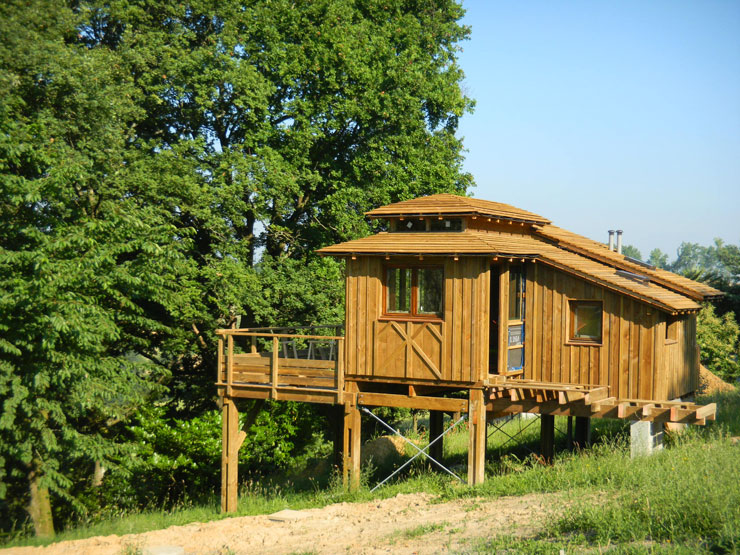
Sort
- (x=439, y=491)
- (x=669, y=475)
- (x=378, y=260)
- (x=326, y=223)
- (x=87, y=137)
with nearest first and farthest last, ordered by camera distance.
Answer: (x=669, y=475) → (x=439, y=491) → (x=378, y=260) → (x=87, y=137) → (x=326, y=223)

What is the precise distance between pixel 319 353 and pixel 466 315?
295 inches

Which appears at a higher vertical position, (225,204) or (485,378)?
(225,204)

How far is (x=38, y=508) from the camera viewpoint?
63.3ft

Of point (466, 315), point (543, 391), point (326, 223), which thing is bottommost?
point (543, 391)

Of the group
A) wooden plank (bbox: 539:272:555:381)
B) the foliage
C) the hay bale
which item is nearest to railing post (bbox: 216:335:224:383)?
the hay bale

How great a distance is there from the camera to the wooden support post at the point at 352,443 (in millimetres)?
17031

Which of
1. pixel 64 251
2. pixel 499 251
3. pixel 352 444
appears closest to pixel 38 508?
pixel 64 251

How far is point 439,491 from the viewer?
15.6 meters

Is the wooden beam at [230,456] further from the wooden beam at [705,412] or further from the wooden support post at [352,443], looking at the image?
the wooden beam at [705,412]

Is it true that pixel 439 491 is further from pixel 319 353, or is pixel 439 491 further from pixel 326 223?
pixel 326 223

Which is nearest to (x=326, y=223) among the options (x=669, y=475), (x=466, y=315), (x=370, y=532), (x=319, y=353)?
(x=319, y=353)

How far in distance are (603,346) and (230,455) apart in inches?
368

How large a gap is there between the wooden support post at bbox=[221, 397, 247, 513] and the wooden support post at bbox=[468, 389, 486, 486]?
5759mm

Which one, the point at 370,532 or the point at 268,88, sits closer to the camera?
the point at 370,532
